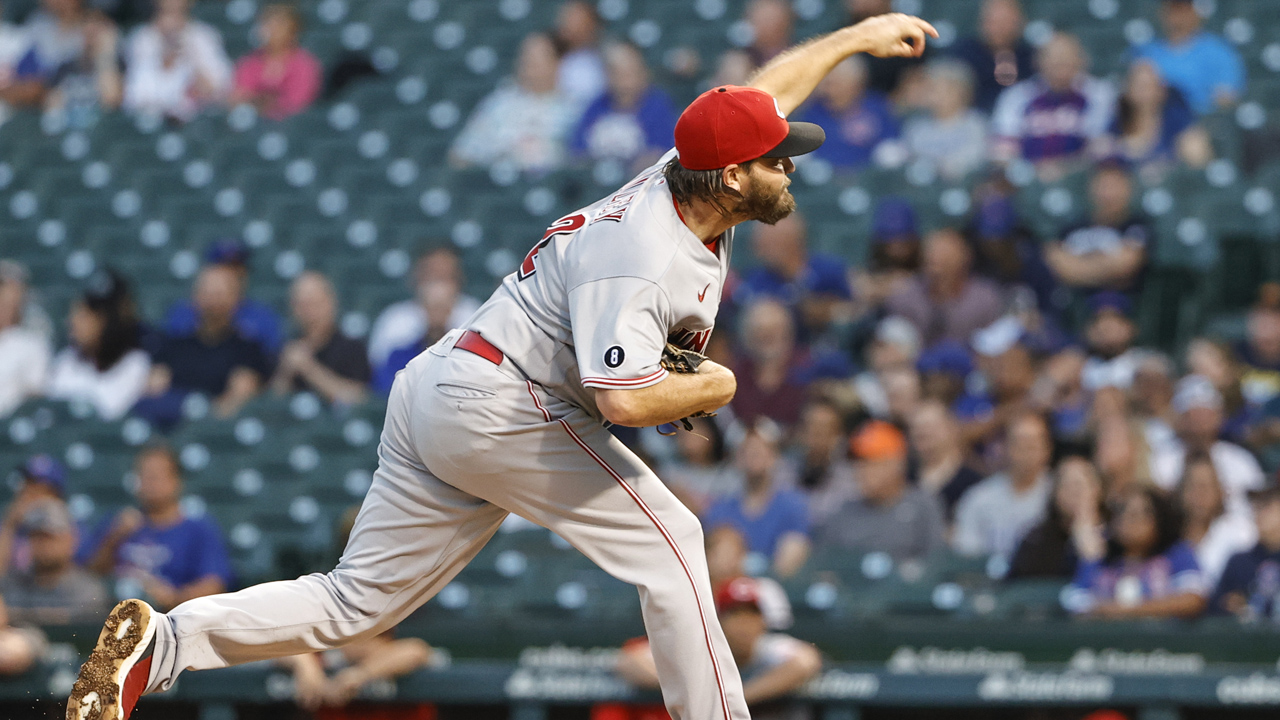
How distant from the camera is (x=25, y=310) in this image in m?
8.50

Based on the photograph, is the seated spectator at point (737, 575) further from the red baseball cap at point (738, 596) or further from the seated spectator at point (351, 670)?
the seated spectator at point (351, 670)

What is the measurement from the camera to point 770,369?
22.4 feet

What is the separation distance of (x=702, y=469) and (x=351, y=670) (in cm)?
189

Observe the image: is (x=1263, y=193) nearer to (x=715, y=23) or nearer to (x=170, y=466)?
(x=715, y=23)

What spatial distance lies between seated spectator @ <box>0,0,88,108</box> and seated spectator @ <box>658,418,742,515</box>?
20.5ft

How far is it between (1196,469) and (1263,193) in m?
2.33

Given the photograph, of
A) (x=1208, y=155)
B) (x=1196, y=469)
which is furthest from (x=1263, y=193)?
(x=1196, y=469)

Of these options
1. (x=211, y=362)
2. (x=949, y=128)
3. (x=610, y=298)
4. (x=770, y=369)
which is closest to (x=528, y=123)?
(x=211, y=362)

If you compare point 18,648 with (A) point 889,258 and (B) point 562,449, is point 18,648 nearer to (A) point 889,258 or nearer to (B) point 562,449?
(B) point 562,449

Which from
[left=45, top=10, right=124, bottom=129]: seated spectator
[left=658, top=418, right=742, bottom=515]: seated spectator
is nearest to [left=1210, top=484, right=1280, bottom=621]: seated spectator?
[left=658, top=418, right=742, bottom=515]: seated spectator

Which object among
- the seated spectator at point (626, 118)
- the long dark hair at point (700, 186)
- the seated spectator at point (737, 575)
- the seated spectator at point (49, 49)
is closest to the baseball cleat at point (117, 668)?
the long dark hair at point (700, 186)

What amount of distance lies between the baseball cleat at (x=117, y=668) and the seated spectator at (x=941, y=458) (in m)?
3.63

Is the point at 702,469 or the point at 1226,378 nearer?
the point at 1226,378

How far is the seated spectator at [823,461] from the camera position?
244 inches
